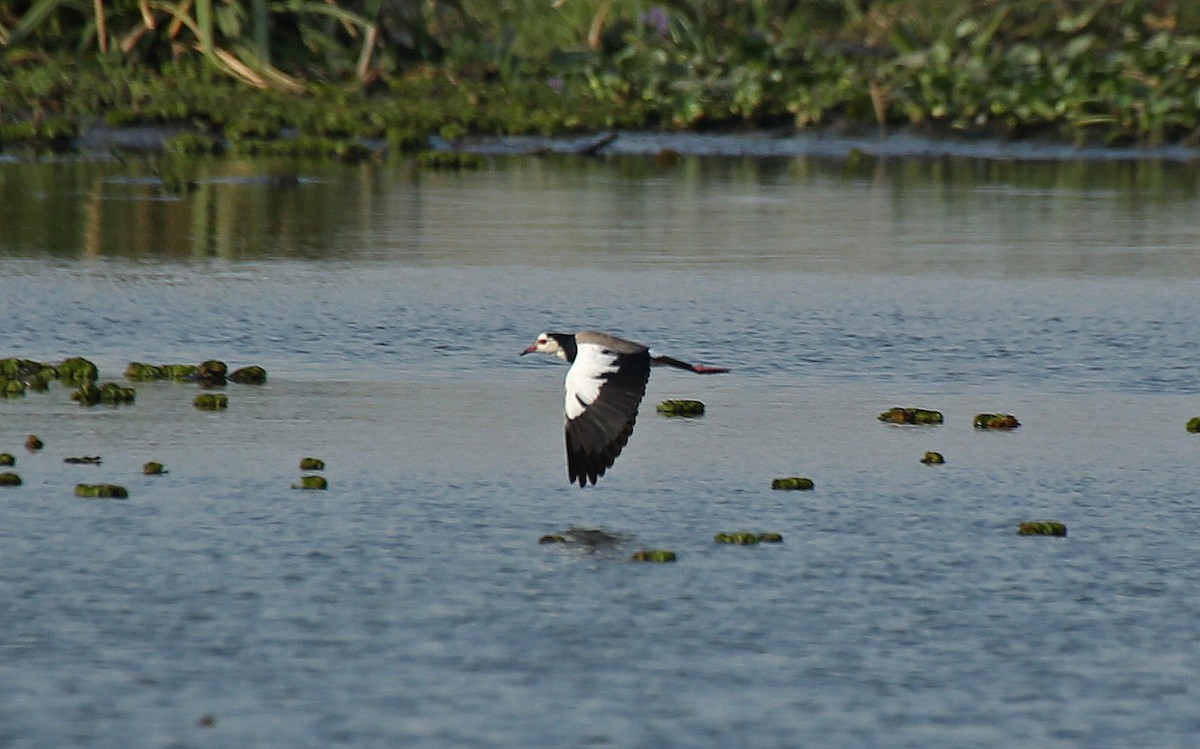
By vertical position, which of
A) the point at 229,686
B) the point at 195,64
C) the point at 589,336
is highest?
the point at 195,64

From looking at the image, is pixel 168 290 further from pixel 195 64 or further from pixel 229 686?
pixel 195 64

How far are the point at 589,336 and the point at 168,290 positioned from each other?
610 cm

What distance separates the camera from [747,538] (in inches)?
361

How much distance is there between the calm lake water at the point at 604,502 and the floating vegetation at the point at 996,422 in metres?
0.12

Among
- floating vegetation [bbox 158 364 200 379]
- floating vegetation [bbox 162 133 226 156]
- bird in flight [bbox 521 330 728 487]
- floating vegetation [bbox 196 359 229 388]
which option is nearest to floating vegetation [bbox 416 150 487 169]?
floating vegetation [bbox 162 133 226 156]

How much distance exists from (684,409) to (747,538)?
290 centimetres

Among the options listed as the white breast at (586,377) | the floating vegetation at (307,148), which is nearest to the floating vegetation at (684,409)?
the white breast at (586,377)

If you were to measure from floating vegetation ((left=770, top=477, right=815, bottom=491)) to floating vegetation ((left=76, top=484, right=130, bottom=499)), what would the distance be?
8.69 ft

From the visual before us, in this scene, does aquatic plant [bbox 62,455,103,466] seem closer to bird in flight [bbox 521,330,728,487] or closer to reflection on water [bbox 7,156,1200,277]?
bird in flight [bbox 521,330,728,487]

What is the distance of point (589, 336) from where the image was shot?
10.6m

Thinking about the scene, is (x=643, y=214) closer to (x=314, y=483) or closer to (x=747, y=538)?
(x=314, y=483)

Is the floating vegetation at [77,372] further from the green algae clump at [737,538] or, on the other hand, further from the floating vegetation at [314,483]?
the green algae clump at [737,538]

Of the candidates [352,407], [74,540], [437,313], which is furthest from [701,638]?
A: [437,313]

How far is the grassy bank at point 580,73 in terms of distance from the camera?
2939 cm
